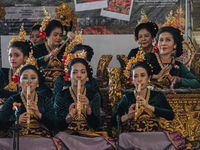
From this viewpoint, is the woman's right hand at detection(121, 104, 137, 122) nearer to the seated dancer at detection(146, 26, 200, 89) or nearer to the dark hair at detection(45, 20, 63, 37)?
the seated dancer at detection(146, 26, 200, 89)

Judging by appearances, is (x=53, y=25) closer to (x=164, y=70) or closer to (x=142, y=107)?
(x=164, y=70)

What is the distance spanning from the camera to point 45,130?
5.05 meters

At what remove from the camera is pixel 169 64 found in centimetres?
584

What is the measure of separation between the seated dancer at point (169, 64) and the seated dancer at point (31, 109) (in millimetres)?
1500

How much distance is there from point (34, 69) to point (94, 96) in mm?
750

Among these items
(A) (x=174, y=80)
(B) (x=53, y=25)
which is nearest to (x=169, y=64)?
(A) (x=174, y=80)

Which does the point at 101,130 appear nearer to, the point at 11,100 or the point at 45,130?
the point at 45,130

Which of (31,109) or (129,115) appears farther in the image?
(129,115)

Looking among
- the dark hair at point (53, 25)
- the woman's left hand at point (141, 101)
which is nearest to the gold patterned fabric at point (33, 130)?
the woman's left hand at point (141, 101)

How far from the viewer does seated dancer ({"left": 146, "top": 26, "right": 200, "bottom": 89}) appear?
5715 mm

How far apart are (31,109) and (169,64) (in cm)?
195

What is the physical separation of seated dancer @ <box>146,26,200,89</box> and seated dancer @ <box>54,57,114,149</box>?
3.25 feet

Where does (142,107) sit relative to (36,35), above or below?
below

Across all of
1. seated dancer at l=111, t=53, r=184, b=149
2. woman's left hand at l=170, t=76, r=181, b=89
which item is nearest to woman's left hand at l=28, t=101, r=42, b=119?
seated dancer at l=111, t=53, r=184, b=149
